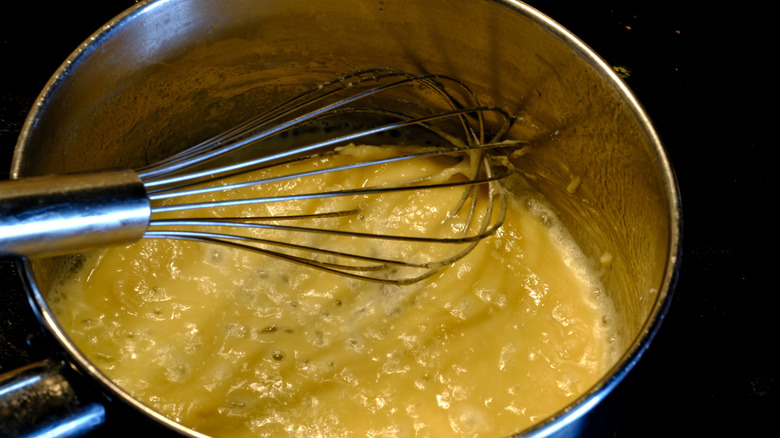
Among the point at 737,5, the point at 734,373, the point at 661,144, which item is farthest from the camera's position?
the point at 737,5

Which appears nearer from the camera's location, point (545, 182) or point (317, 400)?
point (317, 400)

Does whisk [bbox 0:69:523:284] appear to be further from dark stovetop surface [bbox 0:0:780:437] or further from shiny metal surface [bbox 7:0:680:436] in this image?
dark stovetop surface [bbox 0:0:780:437]

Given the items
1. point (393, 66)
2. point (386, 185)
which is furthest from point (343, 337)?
point (393, 66)

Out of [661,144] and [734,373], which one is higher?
[661,144]

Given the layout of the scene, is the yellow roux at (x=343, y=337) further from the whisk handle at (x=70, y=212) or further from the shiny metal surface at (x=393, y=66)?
the whisk handle at (x=70, y=212)

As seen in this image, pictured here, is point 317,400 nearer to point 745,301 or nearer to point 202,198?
point 202,198

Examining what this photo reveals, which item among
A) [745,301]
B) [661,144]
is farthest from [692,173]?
[661,144]

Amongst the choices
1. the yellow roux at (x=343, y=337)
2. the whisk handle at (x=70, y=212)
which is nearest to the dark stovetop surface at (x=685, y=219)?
the yellow roux at (x=343, y=337)

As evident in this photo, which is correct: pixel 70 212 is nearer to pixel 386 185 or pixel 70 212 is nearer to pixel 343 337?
pixel 343 337
